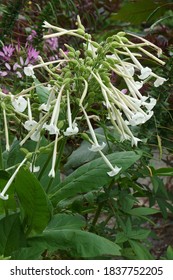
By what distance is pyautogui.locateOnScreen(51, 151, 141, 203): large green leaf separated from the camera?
51.3 inches

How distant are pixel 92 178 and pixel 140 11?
104 centimetres

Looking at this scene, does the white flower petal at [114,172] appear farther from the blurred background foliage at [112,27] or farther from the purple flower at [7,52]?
the purple flower at [7,52]

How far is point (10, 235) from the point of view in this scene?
1.31 meters

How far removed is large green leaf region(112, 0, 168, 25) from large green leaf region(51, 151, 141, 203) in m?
0.91

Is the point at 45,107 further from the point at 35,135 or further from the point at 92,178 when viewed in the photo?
the point at 92,178

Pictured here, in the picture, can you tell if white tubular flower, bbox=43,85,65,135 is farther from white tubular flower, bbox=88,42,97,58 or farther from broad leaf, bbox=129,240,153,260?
broad leaf, bbox=129,240,153,260

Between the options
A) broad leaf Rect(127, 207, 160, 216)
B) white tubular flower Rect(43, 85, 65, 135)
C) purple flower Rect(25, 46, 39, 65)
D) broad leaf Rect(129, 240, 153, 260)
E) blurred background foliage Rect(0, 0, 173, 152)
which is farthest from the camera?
purple flower Rect(25, 46, 39, 65)

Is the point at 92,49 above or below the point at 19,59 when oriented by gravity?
above

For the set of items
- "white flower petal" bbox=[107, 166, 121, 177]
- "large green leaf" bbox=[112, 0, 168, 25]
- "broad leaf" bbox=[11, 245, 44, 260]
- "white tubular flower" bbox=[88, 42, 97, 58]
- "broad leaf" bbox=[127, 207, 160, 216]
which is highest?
"white tubular flower" bbox=[88, 42, 97, 58]

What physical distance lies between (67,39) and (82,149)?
2.55 feet

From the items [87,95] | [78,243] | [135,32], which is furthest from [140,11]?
[78,243]

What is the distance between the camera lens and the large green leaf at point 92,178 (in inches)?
51.3

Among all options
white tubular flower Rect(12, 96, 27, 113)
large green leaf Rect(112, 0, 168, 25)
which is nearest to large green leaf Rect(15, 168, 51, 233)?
white tubular flower Rect(12, 96, 27, 113)

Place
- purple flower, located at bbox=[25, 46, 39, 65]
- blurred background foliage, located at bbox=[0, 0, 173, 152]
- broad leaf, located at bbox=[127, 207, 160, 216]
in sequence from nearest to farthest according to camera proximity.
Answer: broad leaf, located at bbox=[127, 207, 160, 216], blurred background foliage, located at bbox=[0, 0, 173, 152], purple flower, located at bbox=[25, 46, 39, 65]
